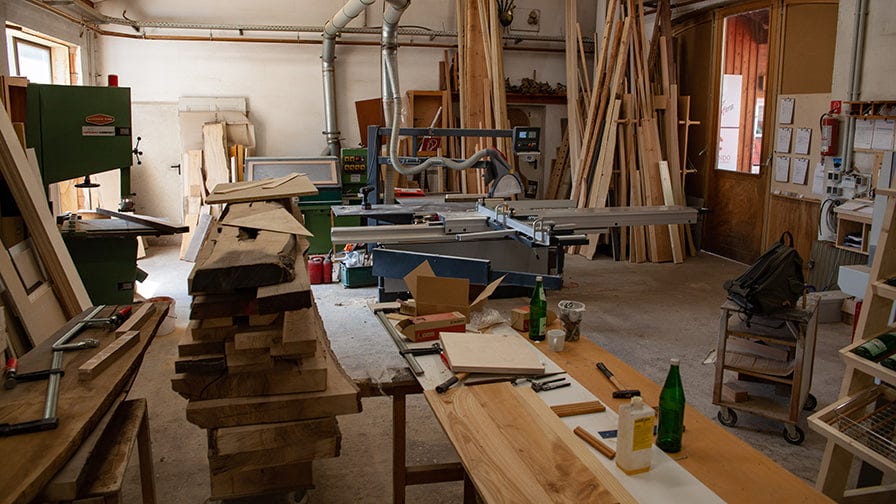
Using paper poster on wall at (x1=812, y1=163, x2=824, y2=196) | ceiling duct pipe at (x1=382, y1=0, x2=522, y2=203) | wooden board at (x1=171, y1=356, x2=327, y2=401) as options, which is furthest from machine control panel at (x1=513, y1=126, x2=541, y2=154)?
wooden board at (x1=171, y1=356, x2=327, y2=401)

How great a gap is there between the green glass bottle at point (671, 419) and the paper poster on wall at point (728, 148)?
5847 millimetres

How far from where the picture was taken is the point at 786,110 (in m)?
5.97

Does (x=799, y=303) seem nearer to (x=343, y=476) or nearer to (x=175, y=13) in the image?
(x=343, y=476)

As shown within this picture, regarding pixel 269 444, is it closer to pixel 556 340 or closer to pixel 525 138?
pixel 556 340

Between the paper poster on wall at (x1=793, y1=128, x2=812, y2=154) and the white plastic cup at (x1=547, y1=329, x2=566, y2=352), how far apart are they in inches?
178

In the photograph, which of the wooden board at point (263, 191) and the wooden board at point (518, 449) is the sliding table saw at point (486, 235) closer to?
the wooden board at point (263, 191)

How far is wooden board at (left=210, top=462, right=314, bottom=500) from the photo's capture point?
225 centimetres

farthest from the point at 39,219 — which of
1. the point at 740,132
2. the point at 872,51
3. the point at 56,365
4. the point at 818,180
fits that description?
the point at 740,132

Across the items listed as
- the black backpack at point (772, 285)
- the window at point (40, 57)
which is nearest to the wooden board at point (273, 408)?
the black backpack at point (772, 285)

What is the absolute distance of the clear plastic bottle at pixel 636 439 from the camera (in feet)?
5.15

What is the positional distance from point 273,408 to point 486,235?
2844 mm

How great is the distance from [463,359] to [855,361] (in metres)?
1.24

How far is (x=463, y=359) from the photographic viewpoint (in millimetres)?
2088

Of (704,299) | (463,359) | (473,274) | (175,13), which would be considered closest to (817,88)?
(704,299)
